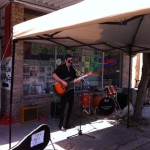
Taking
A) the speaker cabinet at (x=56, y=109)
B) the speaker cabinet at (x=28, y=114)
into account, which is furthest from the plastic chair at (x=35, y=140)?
the speaker cabinet at (x=56, y=109)

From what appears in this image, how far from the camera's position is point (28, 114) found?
6.38m

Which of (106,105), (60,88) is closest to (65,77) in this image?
(60,88)

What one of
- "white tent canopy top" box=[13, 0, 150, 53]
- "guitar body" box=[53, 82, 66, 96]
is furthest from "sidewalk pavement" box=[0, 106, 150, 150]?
"white tent canopy top" box=[13, 0, 150, 53]

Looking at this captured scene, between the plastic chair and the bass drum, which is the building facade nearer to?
the bass drum

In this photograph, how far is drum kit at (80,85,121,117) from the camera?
6.74 m

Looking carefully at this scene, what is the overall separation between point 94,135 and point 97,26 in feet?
8.01

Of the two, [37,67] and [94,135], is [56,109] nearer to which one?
[37,67]

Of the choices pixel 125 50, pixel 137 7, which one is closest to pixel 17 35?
pixel 137 7

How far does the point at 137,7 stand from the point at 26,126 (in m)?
4.51

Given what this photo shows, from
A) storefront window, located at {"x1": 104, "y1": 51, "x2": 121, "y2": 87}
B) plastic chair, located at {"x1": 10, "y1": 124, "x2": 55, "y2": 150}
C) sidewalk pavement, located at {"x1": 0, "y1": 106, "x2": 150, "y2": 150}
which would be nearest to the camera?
plastic chair, located at {"x1": 10, "y1": 124, "x2": 55, "y2": 150}

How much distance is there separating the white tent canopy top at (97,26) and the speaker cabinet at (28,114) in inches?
79.2

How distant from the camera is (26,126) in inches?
236

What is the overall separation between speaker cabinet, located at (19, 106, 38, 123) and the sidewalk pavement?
185mm

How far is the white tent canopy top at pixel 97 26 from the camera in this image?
2580mm
